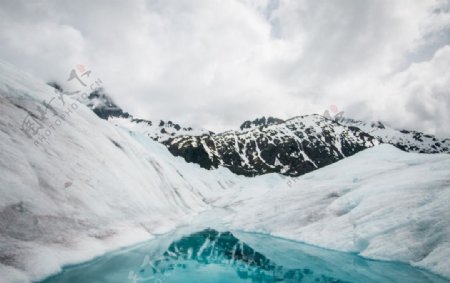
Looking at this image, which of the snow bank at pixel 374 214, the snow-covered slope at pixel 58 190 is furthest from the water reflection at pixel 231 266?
the snow-covered slope at pixel 58 190

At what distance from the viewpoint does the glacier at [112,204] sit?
1363cm

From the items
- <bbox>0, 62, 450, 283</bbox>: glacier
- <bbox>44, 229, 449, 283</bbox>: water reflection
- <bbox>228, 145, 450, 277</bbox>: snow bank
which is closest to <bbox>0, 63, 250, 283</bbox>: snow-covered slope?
<bbox>0, 62, 450, 283</bbox>: glacier

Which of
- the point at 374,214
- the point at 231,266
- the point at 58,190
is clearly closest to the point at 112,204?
the point at 58,190

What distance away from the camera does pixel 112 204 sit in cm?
2095

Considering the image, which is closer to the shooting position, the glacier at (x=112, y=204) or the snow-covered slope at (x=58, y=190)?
the snow-covered slope at (x=58, y=190)

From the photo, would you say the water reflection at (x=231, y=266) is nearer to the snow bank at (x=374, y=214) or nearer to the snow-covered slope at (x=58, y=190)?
the snow bank at (x=374, y=214)

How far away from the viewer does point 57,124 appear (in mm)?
22594

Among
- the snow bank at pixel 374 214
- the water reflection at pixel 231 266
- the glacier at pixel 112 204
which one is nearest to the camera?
→ the glacier at pixel 112 204

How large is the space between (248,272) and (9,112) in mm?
16920

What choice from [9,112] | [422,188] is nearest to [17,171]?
[9,112]

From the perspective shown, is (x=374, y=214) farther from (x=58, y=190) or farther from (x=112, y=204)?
(x=58, y=190)

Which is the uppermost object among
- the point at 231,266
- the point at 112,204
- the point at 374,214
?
the point at 374,214

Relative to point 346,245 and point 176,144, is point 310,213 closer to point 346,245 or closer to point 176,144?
point 346,245

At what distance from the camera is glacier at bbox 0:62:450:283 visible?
537 inches
